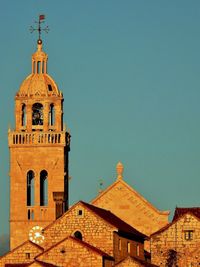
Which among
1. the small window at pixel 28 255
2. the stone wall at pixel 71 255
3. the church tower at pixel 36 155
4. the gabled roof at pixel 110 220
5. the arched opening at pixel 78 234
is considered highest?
the church tower at pixel 36 155

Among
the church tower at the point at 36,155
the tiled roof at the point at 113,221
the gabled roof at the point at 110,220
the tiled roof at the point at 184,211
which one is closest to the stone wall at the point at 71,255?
the gabled roof at the point at 110,220

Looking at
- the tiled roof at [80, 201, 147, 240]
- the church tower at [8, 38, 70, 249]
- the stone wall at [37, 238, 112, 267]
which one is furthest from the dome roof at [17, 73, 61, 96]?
the stone wall at [37, 238, 112, 267]

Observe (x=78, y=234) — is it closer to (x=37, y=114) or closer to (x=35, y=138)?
(x=35, y=138)

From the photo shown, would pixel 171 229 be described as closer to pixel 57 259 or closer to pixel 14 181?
pixel 57 259

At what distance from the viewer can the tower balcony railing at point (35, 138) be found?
13512 cm

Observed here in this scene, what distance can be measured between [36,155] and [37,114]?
13.1 feet

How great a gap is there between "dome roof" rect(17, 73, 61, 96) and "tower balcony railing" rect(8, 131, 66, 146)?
3.49m

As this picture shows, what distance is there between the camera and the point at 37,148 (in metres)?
135

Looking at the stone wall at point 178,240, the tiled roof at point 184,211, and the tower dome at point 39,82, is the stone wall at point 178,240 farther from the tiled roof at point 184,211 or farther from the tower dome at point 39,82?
the tower dome at point 39,82

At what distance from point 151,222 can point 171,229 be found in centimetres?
1846

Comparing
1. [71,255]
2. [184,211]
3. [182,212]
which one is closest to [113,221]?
[182,212]

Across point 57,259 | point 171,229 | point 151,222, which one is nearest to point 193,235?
point 171,229

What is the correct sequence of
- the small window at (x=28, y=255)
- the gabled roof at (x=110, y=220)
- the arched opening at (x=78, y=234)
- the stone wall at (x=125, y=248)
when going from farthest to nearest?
the small window at (x=28, y=255), the gabled roof at (x=110, y=220), the arched opening at (x=78, y=234), the stone wall at (x=125, y=248)

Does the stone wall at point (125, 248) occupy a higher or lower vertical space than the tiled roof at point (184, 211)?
lower
